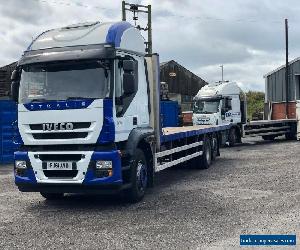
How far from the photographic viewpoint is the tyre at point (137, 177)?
7639 millimetres

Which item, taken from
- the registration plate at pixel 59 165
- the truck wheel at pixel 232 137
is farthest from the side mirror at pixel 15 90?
the truck wheel at pixel 232 137

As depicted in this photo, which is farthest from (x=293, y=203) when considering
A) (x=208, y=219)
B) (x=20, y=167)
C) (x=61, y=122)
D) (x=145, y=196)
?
(x=20, y=167)

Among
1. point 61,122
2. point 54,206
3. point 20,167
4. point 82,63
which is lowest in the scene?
point 54,206

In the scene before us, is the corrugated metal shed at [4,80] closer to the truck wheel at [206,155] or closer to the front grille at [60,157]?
the truck wheel at [206,155]

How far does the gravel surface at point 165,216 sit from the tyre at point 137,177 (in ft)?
0.57

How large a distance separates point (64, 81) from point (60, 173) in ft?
5.13

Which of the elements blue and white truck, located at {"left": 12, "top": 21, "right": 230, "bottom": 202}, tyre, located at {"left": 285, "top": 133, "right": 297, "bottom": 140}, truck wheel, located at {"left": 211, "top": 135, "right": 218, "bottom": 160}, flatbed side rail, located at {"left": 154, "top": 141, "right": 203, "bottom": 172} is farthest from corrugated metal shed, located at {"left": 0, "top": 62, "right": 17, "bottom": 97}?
blue and white truck, located at {"left": 12, "top": 21, "right": 230, "bottom": 202}

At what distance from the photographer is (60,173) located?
728 cm

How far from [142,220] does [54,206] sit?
2.16m

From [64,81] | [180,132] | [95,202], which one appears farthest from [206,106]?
[64,81]

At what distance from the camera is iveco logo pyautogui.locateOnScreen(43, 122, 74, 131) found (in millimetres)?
7148

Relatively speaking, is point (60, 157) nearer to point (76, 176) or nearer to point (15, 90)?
point (76, 176)

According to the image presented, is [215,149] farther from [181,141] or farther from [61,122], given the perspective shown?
[61,122]

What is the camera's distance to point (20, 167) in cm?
754
